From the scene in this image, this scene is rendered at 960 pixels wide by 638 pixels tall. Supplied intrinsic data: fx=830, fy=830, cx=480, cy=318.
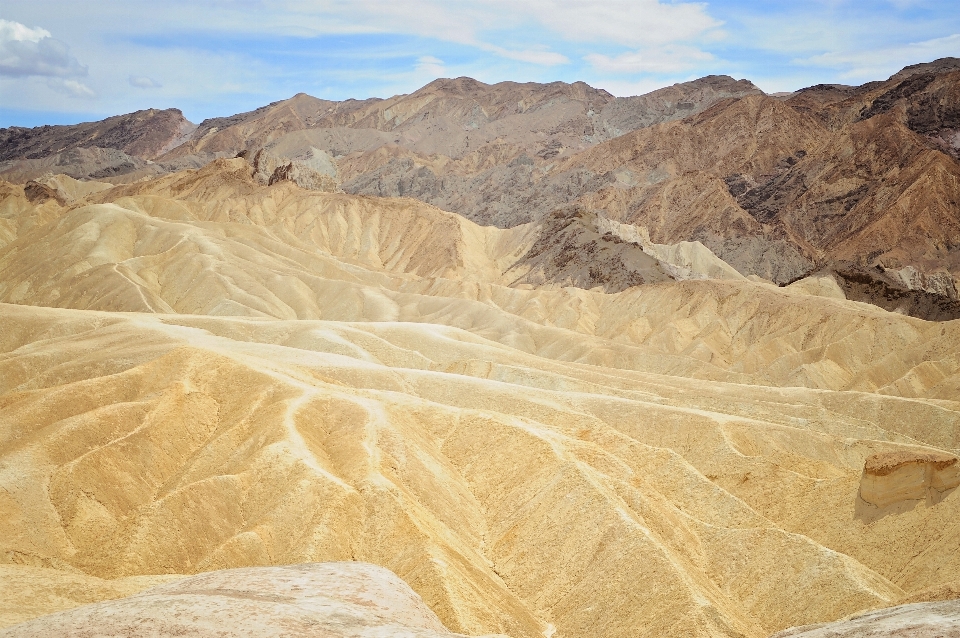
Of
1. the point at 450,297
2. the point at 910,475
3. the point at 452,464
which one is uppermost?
the point at 450,297

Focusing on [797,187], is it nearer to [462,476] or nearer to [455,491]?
[462,476]

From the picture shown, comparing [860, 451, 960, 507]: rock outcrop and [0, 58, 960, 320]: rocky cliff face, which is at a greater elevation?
[0, 58, 960, 320]: rocky cliff face

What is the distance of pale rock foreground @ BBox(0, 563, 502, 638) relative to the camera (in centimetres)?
2034

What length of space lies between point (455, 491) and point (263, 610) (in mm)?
19787

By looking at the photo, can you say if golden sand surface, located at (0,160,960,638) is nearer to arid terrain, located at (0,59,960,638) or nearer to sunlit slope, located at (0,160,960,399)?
arid terrain, located at (0,59,960,638)

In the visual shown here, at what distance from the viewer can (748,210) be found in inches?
6609

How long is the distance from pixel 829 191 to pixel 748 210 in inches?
618

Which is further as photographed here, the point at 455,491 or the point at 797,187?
the point at 797,187

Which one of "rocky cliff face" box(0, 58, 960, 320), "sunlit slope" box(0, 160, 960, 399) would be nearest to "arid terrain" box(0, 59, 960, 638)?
"sunlit slope" box(0, 160, 960, 399)

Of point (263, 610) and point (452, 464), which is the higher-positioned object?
point (263, 610)

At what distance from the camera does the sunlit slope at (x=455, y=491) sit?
3356 centimetres

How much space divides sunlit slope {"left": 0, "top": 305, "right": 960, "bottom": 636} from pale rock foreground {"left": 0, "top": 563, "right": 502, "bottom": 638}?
3.90 meters

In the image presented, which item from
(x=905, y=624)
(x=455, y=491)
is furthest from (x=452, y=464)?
(x=905, y=624)

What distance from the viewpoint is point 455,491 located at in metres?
41.2
